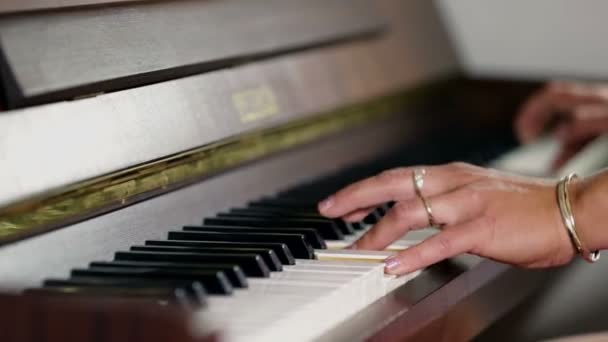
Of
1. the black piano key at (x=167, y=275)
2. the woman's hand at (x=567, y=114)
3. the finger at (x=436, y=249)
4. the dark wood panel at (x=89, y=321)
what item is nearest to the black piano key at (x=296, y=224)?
the finger at (x=436, y=249)

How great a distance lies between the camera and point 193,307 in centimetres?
88

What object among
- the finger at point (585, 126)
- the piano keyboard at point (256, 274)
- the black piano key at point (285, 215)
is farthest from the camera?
the finger at point (585, 126)

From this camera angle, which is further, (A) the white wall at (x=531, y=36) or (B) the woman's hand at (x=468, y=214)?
(A) the white wall at (x=531, y=36)

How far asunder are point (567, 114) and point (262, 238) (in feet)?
3.17

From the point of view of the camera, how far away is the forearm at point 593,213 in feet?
3.92

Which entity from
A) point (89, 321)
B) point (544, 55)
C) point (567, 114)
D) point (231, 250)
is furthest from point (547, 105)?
point (89, 321)

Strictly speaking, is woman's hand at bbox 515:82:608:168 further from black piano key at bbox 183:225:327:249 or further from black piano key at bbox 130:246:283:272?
black piano key at bbox 130:246:283:272

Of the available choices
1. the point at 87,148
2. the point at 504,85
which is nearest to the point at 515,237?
the point at 87,148

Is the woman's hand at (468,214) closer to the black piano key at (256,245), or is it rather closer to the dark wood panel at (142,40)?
the black piano key at (256,245)

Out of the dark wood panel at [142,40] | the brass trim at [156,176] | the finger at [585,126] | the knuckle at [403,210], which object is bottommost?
the finger at [585,126]

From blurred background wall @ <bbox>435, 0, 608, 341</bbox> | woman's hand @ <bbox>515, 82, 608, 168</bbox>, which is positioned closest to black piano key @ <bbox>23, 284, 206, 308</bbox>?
woman's hand @ <bbox>515, 82, 608, 168</bbox>

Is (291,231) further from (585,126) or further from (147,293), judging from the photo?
(585,126)

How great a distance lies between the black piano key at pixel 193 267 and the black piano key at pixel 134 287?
0.14ft

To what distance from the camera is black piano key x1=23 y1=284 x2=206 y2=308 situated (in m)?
0.88
